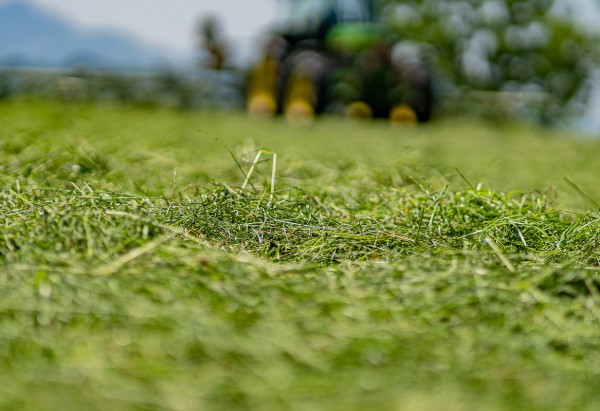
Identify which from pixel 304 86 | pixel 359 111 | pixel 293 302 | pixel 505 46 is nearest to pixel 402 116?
pixel 359 111

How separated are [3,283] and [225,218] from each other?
21.8 inches

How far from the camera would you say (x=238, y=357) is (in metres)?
1.02

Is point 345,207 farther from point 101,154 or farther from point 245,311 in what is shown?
point 101,154

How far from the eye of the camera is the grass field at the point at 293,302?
0.95 m

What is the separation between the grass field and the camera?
3.11 ft

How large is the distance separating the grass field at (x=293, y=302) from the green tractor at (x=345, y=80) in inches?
280

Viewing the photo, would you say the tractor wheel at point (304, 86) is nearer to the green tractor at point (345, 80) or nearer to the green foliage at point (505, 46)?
the green tractor at point (345, 80)

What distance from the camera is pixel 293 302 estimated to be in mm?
1200

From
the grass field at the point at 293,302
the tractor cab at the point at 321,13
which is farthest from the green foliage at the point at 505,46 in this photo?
the grass field at the point at 293,302

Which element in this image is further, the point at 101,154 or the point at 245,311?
the point at 101,154

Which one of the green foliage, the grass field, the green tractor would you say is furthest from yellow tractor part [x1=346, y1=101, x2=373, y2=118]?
the green foliage

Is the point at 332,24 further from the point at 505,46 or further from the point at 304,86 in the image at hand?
the point at 505,46

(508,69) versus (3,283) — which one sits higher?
(3,283)

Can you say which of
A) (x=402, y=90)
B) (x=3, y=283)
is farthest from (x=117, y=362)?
(x=402, y=90)
